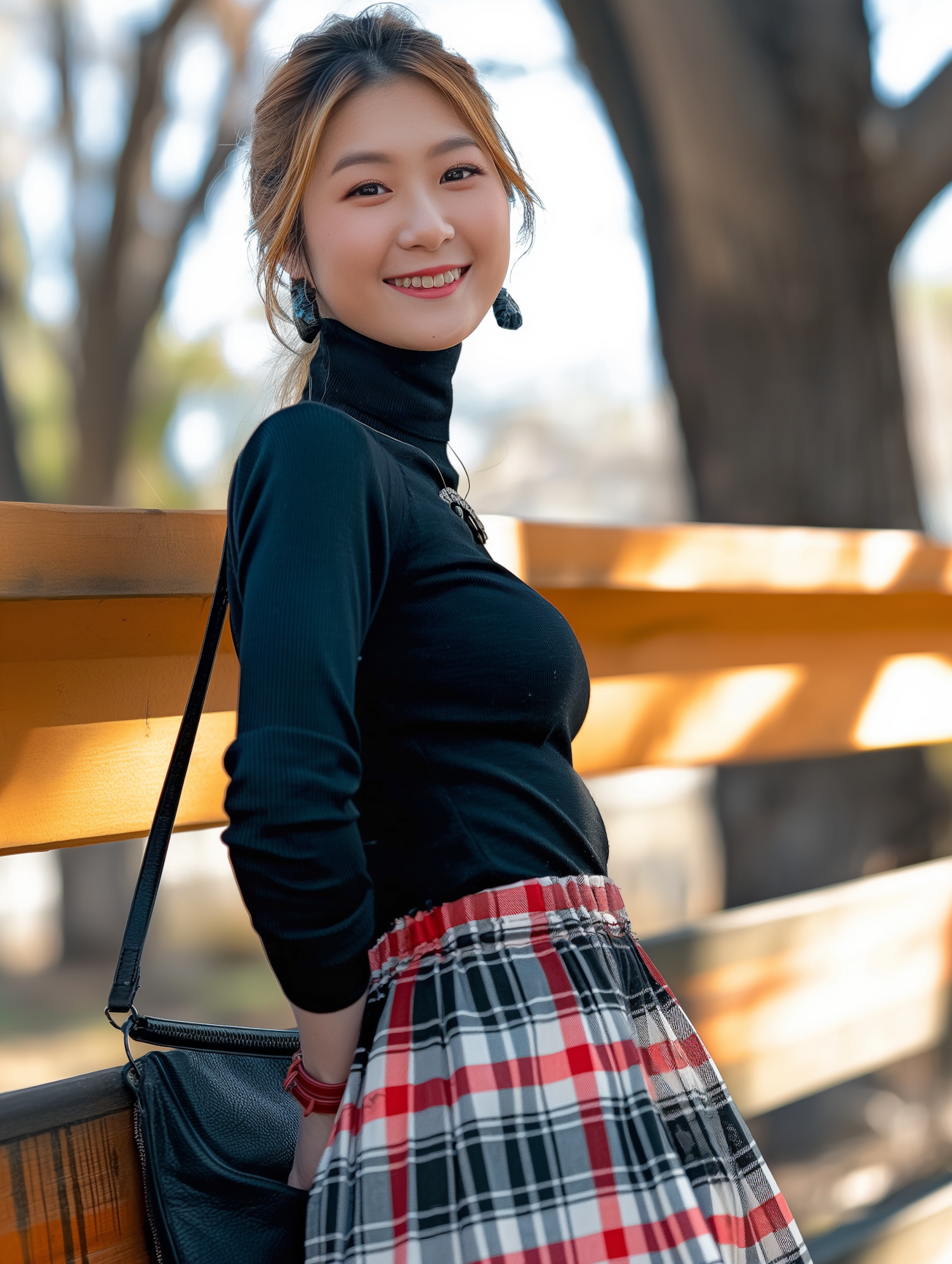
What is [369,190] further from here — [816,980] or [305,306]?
[816,980]

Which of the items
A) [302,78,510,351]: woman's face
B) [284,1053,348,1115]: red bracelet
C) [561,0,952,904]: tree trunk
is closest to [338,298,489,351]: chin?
[302,78,510,351]: woman's face

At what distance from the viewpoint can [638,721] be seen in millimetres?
1918

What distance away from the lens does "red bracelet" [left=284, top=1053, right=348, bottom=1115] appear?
1.05 meters

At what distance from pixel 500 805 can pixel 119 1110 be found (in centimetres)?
47

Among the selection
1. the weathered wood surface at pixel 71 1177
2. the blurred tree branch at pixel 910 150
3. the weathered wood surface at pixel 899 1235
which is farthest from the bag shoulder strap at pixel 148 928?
the blurred tree branch at pixel 910 150

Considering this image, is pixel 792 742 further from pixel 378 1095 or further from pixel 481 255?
pixel 378 1095

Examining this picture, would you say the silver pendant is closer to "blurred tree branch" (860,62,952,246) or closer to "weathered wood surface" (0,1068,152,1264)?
"weathered wood surface" (0,1068,152,1264)

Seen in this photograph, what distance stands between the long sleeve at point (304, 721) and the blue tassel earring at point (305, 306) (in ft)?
1.47

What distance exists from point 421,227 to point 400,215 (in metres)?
0.03

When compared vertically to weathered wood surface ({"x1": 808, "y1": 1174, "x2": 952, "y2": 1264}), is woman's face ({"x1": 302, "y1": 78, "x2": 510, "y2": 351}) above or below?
above

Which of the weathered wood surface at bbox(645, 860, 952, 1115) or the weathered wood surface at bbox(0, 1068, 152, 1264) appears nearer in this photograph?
the weathered wood surface at bbox(0, 1068, 152, 1264)

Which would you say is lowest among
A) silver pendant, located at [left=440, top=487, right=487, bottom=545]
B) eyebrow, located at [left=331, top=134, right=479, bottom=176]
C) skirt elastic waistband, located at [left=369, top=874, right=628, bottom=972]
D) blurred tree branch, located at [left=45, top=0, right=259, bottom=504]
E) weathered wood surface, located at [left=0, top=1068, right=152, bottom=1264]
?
weathered wood surface, located at [left=0, top=1068, right=152, bottom=1264]

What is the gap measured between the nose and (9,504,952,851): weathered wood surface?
382mm

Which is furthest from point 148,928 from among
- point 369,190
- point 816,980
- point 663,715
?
point 816,980
